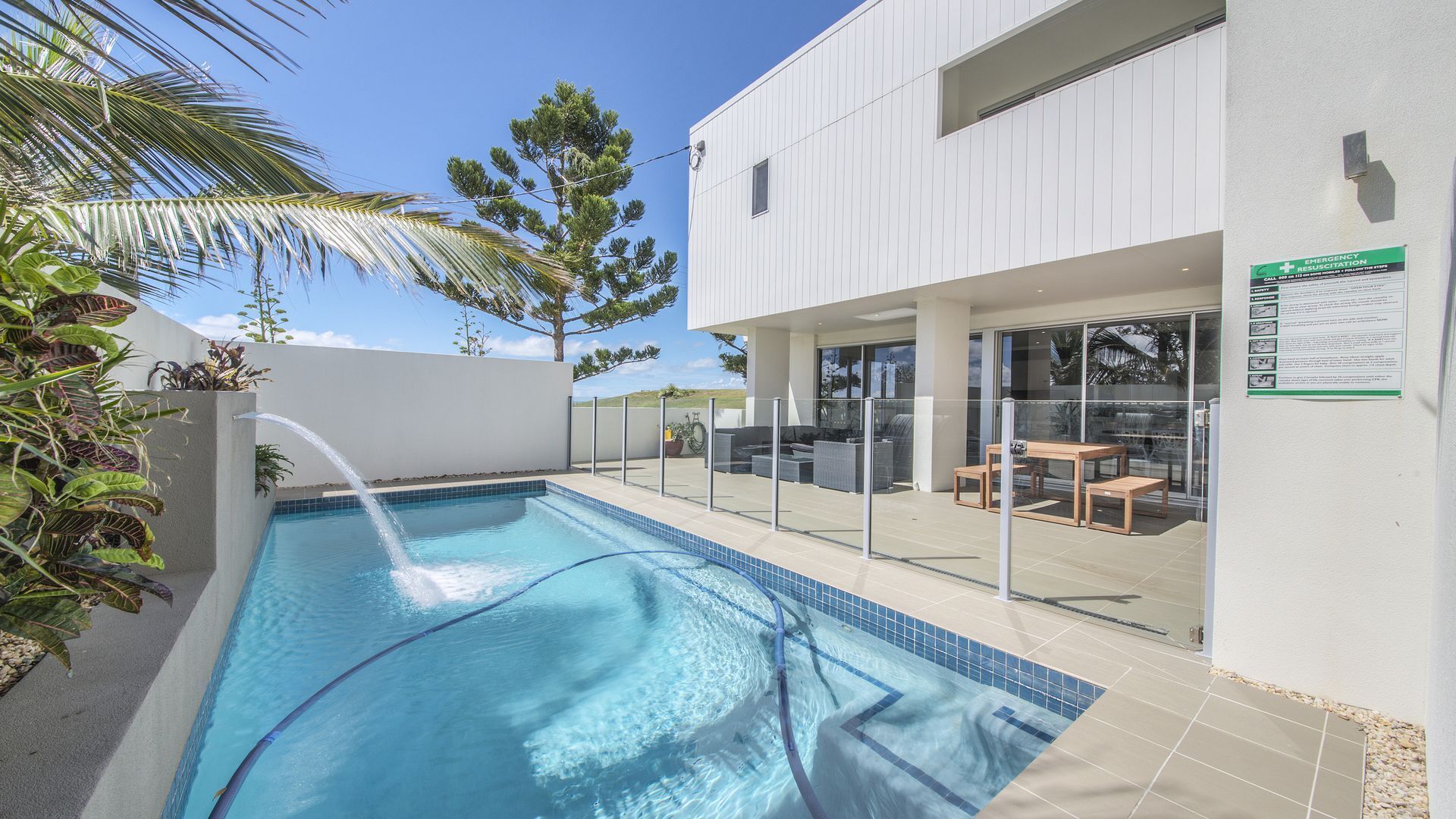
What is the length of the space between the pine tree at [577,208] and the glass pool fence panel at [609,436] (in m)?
3.11

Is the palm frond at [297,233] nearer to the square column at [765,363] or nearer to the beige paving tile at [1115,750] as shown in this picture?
the beige paving tile at [1115,750]

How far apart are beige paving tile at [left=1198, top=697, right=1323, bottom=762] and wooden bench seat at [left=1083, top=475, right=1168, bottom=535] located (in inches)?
68.7

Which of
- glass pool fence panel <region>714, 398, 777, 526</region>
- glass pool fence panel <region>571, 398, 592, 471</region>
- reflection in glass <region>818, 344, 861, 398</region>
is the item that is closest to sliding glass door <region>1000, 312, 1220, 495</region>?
glass pool fence panel <region>714, 398, 777, 526</region>

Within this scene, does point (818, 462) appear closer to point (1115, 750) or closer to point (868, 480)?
point (868, 480)

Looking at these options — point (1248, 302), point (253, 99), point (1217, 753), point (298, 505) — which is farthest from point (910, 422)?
point (298, 505)

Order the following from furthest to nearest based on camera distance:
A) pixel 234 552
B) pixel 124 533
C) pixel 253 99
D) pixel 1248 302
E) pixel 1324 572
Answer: pixel 234 552
pixel 1248 302
pixel 1324 572
pixel 253 99
pixel 124 533

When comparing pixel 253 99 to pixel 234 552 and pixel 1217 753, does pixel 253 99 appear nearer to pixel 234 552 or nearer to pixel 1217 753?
pixel 234 552

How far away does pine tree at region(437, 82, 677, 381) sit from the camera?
12461 millimetres

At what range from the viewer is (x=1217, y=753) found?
1.92m

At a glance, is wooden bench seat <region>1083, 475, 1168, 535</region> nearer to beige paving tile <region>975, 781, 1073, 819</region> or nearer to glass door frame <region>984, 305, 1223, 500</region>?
glass door frame <region>984, 305, 1223, 500</region>

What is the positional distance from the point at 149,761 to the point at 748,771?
190 centimetres

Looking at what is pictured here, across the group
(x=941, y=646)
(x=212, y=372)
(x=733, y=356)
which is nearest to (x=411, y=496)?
(x=212, y=372)

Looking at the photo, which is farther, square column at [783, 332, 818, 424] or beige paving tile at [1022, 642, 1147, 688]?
square column at [783, 332, 818, 424]

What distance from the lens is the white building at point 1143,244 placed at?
82.5 inches
